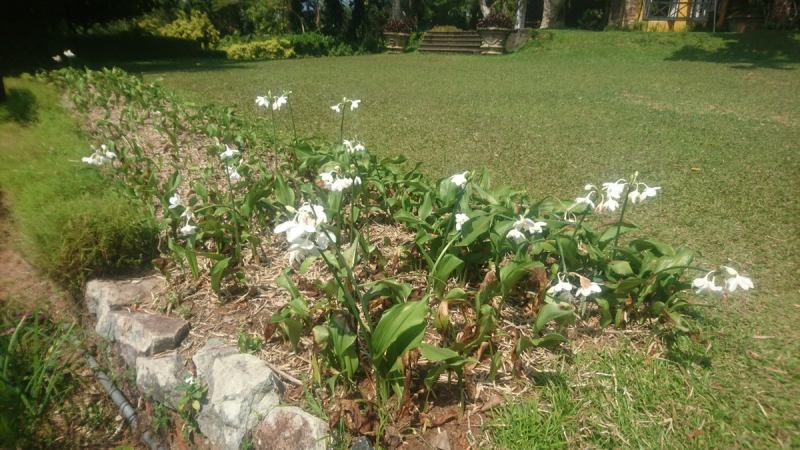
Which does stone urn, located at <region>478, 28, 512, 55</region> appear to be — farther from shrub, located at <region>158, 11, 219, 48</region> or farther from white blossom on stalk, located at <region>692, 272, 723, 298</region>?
white blossom on stalk, located at <region>692, 272, 723, 298</region>

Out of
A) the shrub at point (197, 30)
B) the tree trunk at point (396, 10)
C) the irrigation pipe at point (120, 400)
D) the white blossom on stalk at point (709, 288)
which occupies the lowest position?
the irrigation pipe at point (120, 400)

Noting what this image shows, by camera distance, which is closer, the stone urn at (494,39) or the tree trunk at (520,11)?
the stone urn at (494,39)

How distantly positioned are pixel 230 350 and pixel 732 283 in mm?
2186

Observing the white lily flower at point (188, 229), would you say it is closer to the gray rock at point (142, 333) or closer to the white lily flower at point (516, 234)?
the gray rock at point (142, 333)

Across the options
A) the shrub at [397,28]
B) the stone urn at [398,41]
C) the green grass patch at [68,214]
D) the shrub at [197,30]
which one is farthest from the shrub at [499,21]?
the green grass patch at [68,214]

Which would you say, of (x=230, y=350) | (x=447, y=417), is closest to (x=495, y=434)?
(x=447, y=417)

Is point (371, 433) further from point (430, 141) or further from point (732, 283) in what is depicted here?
point (430, 141)

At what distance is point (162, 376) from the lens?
2.35 m

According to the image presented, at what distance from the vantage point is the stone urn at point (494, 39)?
57.9 ft

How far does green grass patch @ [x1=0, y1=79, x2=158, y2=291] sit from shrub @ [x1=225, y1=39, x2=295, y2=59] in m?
17.5

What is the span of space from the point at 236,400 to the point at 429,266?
3.73 feet

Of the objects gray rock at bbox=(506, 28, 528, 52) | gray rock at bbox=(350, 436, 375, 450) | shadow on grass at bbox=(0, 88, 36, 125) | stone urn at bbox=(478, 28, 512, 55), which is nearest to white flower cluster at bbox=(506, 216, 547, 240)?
gray rock at bbox=(350, 436, 375, 450)

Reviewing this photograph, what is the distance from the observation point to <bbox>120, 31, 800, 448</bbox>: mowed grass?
1.99 m

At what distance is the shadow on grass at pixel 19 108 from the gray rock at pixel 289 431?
5820mm
